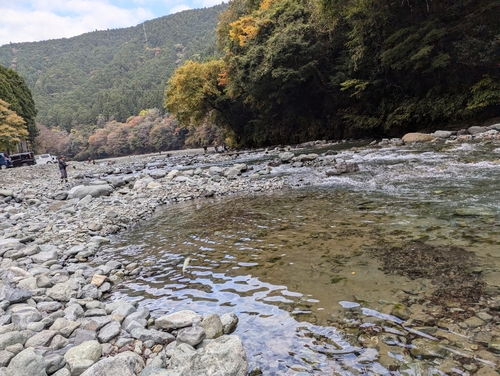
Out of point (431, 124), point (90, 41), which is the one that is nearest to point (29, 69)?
point (90, 41)

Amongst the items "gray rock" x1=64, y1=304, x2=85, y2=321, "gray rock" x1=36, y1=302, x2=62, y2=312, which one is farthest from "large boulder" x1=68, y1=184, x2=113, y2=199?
"gray rock" x1=64, y1=304, x2=85, y2=321

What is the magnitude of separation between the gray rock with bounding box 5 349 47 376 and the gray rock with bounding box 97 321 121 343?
22.4 inches

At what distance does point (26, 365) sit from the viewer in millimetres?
2164

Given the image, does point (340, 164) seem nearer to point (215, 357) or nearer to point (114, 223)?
point (114, 223)

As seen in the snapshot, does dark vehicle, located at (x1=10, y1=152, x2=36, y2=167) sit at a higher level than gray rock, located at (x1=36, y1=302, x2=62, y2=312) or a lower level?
higher

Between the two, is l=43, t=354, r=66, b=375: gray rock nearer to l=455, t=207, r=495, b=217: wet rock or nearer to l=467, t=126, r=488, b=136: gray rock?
l=455, t=207, r=495, b=217: wet rock

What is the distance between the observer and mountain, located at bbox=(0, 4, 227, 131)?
348 ft

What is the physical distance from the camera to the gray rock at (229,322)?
2785 millimetres

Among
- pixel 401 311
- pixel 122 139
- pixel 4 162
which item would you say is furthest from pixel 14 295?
pixel 122 139

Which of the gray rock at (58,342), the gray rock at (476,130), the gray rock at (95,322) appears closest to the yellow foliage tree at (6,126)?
the gray rock at (95,322)

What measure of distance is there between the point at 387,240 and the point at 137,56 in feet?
529

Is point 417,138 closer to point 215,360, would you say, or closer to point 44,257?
point 44,257

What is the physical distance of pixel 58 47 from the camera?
155m

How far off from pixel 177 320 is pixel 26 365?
1.12 meters
